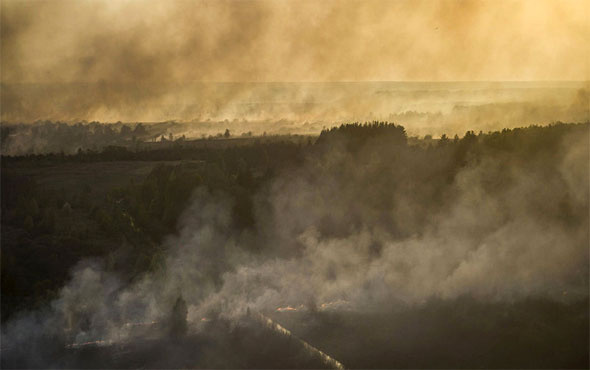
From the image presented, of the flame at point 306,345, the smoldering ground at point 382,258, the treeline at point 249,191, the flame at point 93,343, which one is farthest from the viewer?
the treeline at point 249,191

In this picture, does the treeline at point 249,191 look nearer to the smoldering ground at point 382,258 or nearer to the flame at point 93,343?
the smoldering ground at point 382,258

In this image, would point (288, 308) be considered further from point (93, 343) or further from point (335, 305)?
point (93, 343)

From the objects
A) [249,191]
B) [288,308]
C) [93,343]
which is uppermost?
[249,191]

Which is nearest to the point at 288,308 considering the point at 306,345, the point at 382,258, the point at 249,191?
the point at 306,345

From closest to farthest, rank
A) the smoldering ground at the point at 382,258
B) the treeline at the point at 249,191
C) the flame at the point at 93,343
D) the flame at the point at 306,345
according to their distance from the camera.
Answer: the flame at the point at 306,345
the flame at the point at 93,343
the smoldering ground at the point at 382,258
the treeline at the point at 249,191

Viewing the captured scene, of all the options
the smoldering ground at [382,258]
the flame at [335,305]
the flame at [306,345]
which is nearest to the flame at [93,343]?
the smoldering ground at [382,258]

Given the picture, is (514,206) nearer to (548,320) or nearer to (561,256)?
(561,256)

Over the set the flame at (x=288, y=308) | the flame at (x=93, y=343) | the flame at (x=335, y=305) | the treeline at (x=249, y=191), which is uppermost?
the treeline at (x=249, y=191)

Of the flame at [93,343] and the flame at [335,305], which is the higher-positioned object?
the flame at [335,305]

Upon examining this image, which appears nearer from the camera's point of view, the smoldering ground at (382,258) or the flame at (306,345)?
the flame at (306,345)

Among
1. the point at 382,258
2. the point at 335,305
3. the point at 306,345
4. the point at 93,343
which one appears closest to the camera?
the point at 306,345
